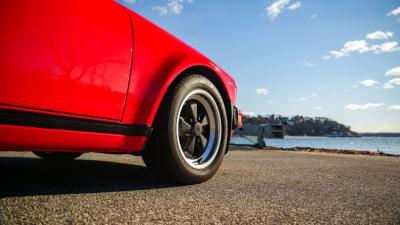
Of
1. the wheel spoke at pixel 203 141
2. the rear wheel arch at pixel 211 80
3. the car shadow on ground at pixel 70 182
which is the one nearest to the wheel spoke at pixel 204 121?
the wheel spoke at pixel 203 141

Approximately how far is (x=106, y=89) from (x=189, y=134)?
33.9 inches

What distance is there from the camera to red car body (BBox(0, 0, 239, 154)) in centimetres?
162

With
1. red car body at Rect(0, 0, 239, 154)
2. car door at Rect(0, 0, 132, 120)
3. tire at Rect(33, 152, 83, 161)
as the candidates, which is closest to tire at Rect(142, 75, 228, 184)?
red car body at Rect(0, 0, 239, 154)

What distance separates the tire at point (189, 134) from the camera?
7.79 feet

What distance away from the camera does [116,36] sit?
2078 mm

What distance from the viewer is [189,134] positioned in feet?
8.70

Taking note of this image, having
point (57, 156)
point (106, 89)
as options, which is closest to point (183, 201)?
point (106, 89)

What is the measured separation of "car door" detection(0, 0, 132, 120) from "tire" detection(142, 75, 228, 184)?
0.38 metres

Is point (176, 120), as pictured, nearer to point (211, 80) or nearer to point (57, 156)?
point (211, 80)

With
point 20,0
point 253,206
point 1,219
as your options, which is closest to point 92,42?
point 20,0

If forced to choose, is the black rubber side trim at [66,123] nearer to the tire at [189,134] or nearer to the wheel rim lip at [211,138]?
the tire at [189,134]

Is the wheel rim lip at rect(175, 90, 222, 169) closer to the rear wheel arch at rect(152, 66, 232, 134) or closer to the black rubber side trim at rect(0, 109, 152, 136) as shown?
the rear wheel arch at rect(152, 66, 232, 134)

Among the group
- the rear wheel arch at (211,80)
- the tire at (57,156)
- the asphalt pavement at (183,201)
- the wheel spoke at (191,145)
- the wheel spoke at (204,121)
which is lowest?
the asphalt pavement at (183,201)

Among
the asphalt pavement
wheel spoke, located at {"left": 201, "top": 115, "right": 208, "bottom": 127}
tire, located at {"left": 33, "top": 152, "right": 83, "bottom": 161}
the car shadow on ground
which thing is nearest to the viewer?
the asphalt pavement
